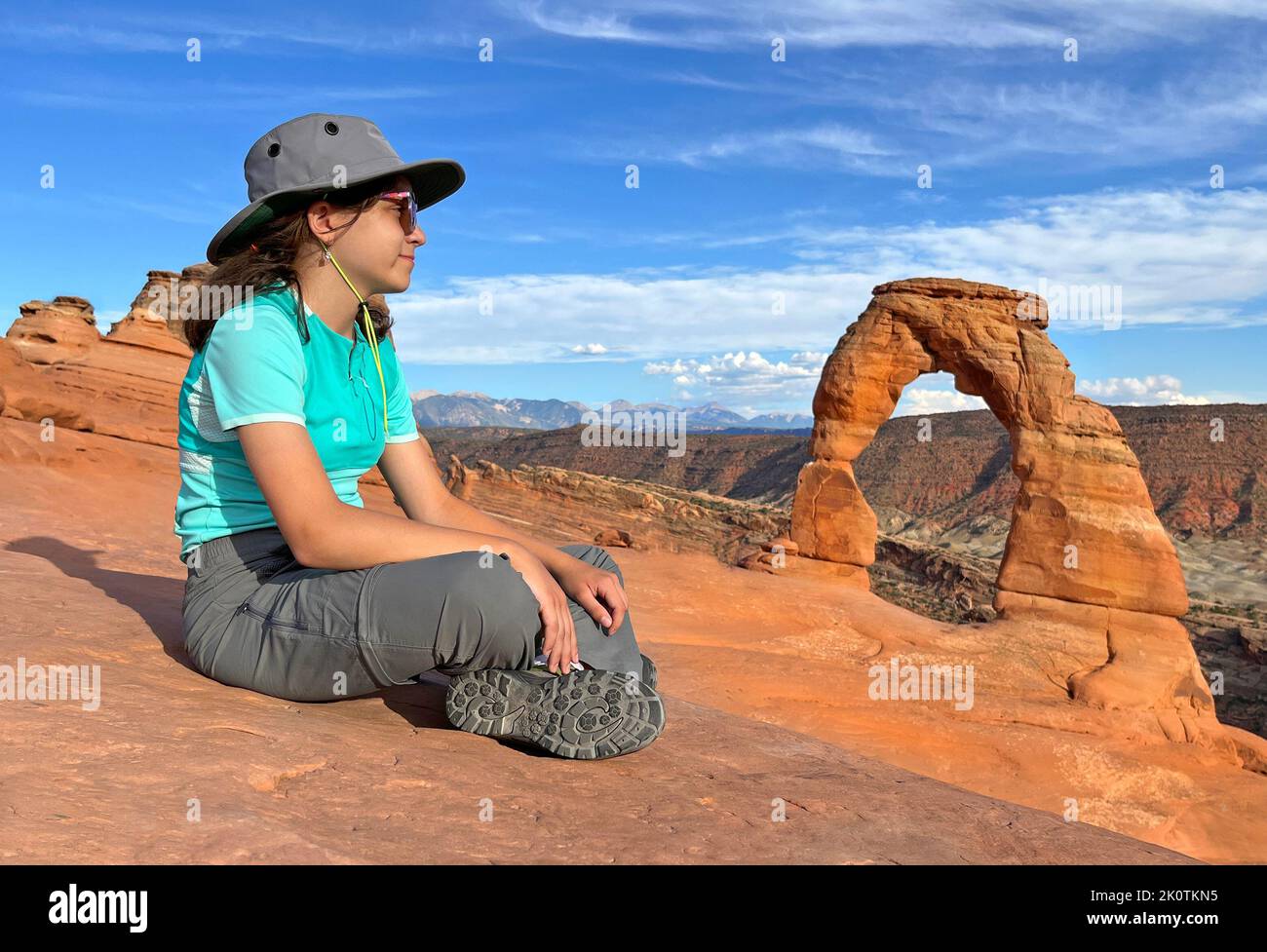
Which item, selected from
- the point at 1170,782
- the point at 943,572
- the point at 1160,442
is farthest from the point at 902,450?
the point at 1170,782

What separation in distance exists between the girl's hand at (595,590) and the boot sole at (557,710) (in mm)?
162

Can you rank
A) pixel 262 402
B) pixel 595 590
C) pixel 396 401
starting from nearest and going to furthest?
pixel 262 402, pixel 595 590, pixel 396 401

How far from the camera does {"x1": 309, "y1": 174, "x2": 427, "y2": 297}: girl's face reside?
9.29 ft

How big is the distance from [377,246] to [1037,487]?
13679 mm

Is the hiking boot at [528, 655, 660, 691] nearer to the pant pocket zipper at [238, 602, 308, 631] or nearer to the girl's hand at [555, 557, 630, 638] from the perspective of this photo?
the girl's hand at [555, 557, 630, 638]

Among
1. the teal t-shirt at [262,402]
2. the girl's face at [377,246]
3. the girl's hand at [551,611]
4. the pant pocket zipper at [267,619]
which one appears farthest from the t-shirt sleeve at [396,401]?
the girl's hand at [551,611]

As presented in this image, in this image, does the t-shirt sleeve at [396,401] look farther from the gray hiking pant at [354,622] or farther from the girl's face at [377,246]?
the gray hiking pant at [354,622]

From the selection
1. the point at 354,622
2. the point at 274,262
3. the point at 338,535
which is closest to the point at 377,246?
the point at 274,262

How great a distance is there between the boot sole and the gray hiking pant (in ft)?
0.22

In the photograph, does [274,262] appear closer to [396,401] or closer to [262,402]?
[262,402]

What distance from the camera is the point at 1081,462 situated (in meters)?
14.3

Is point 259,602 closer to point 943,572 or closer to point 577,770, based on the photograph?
point 577,770

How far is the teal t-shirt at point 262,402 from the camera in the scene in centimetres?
255

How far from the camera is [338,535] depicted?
2.53m
